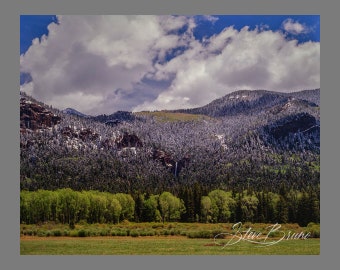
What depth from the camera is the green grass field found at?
29.6m

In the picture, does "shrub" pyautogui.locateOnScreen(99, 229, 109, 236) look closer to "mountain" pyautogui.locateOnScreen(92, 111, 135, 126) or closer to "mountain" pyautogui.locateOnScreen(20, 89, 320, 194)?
→ "mountain" pyautogui.locateOnScreen(20, 89, 320, 194)

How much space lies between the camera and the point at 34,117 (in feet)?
104

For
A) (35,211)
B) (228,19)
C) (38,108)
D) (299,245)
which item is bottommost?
(299,245)

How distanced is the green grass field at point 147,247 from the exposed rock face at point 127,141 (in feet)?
16.0

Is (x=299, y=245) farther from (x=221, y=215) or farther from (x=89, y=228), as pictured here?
(x=89, y=228)

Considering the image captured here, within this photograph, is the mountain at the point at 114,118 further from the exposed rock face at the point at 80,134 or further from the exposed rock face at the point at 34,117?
the exposed rock face at the point at 34,117

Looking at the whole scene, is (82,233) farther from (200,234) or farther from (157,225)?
(200,234)

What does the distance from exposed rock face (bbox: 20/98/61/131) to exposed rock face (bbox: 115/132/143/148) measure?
10.8ft

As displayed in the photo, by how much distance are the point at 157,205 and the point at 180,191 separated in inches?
54.4

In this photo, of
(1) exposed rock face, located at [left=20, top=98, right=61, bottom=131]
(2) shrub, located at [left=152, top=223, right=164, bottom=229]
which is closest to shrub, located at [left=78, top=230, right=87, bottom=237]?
(2) shrub, located at [left=152, top=223, right=164, bottom=229]

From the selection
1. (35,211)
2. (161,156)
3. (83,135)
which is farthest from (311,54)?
(35,211)

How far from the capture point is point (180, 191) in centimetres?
3167

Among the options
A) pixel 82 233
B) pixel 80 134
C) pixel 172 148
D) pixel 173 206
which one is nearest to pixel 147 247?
pixel 173 206

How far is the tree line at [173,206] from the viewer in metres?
31.1
